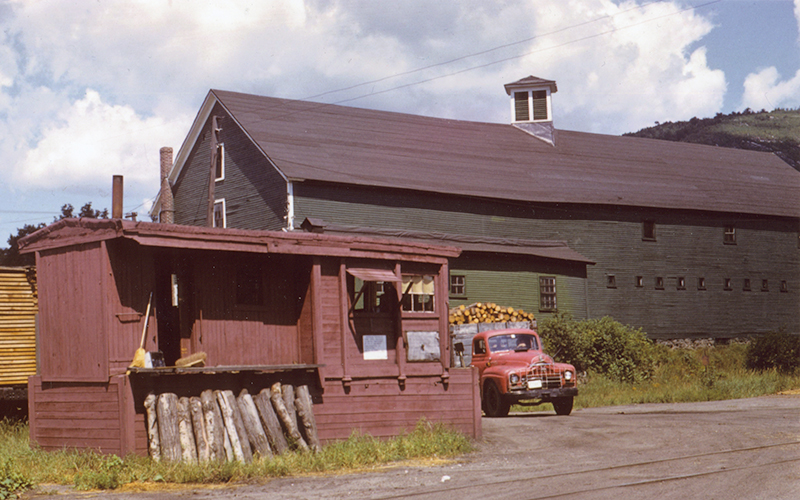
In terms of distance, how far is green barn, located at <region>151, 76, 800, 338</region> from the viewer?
3431 cm

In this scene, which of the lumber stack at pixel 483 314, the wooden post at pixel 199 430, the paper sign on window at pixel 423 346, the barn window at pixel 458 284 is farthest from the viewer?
the barn window at pixel 458 284

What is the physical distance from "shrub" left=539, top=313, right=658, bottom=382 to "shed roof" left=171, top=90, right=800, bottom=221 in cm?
832

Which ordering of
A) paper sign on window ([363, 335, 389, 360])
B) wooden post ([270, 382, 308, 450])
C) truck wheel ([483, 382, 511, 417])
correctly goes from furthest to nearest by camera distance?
truck wheel ([483, 382, 511, 417]) → paper sign on window ([363, 335, 389, 360]) → wooden post ([270, 382, 308, 450])

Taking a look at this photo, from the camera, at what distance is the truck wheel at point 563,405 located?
21.0 m

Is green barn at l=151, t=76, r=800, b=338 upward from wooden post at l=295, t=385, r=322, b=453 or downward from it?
upward

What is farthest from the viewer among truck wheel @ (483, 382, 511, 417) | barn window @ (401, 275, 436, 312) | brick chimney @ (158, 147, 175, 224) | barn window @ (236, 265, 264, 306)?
brick chimney @ (158, 147, 175, 224)

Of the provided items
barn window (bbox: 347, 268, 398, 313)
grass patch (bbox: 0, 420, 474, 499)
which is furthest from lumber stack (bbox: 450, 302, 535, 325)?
grass patch (bbox: 0, 420, 474, 499)

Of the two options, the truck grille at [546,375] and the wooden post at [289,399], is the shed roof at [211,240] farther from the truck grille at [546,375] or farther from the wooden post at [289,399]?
the truck grille at [546,375]

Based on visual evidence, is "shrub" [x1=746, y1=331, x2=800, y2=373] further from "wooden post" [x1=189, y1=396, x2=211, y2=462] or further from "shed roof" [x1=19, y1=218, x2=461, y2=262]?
"wooden post" [x1=189, y1=396, x2=211, y2=462]

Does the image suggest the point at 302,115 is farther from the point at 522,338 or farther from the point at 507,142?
the point at 522,338

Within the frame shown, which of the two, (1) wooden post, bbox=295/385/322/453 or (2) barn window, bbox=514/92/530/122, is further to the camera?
(2) barn window, bbox=514/92/530/122

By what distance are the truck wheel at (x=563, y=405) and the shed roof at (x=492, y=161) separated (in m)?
14.8

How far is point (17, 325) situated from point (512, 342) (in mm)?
11442

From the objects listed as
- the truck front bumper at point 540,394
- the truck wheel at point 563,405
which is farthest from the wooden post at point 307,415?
the truck wheel at point 563,405
